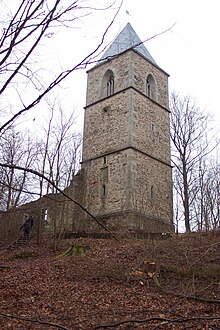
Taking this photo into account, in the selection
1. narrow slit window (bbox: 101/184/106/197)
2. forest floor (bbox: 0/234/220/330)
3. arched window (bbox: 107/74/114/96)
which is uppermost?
arched window (bbox: 107/74/114/96)

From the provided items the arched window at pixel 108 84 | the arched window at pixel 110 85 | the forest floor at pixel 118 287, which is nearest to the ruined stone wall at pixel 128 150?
the arched window at pixel 108 84

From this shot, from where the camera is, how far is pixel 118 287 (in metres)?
8.80

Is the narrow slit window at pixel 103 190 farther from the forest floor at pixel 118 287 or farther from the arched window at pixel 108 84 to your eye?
the forest floor at pixel 118 287

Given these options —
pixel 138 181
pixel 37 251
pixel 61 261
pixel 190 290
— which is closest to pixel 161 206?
pixel 138 181

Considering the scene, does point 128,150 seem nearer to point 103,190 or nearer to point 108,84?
point 103,190

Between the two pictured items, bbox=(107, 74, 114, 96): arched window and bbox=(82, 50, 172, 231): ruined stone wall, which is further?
bbox=(107, 74, 114, 96): arched window

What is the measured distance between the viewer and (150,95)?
24.3 m

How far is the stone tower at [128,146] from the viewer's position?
20.2m

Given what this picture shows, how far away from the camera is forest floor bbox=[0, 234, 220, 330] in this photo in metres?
6.60

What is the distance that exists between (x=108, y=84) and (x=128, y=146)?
18.8 feet

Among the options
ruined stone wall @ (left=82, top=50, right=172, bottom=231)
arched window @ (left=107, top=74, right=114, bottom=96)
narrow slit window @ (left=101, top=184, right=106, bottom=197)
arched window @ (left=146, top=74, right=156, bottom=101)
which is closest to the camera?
ruined stone wall @ (left=82, top=50, right=172, bottom=231)

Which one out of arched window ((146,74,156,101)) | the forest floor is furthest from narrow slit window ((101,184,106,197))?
the forest floor

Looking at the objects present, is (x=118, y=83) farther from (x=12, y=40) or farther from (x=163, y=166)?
(x=12, y=40)

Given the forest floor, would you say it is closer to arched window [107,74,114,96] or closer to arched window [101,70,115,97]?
arched window [107,74,114,96]
